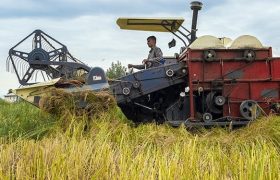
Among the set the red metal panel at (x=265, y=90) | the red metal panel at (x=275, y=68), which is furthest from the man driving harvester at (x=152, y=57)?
the red metal panel at (x=275, y=68)

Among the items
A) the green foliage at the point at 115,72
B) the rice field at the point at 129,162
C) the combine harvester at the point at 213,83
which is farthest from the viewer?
the green foliage at the point at 115,72

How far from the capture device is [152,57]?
9.06 meters

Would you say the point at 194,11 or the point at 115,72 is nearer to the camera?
the point at 194,11

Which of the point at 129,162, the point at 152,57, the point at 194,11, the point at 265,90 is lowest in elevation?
the point at 129,162

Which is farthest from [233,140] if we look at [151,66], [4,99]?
[4,99]

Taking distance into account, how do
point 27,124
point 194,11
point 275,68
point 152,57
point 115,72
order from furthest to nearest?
point 115,72
point 152,57
point 194,11
point 275,68
point 27,124

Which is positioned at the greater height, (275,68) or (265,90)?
(275,68)

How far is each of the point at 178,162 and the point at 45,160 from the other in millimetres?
1085

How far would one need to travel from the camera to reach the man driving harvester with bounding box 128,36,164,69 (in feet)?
28.4

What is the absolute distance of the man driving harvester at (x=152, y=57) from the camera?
8664mm

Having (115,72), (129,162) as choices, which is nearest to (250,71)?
(129,162)

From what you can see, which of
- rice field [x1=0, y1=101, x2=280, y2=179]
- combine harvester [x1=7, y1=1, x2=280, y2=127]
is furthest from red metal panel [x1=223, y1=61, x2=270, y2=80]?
rice field [x1=0, y1=101, x2=280, y2=179]

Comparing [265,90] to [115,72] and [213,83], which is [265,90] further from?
[115,72]

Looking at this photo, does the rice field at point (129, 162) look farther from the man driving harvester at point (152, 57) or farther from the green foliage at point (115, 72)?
Result: the green foliage at point (115, 72)
